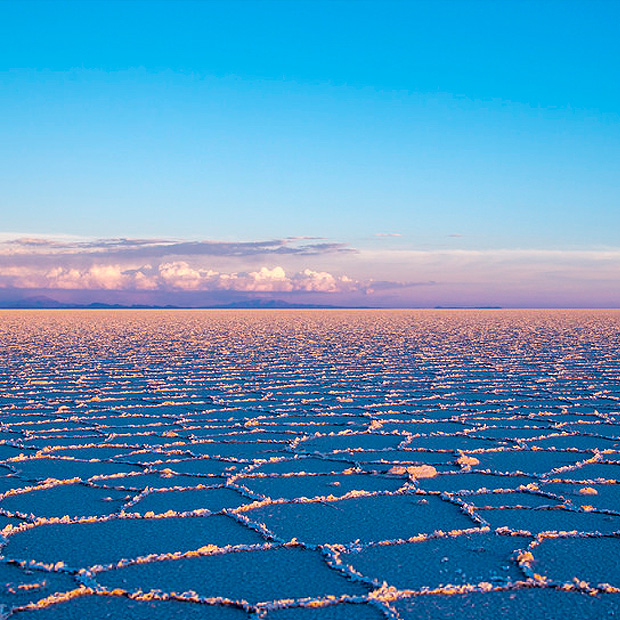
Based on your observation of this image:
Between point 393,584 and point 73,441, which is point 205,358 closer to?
point 73,441

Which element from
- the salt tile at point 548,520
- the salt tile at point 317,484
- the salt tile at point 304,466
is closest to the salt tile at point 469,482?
the salt tile at point 317,484

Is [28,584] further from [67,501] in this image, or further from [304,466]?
[304,466]

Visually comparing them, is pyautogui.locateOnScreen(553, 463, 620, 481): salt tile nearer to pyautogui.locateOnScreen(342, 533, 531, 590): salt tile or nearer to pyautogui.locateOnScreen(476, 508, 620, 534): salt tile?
pyautogui.locateOnScreen(476, 508, 620, 534): salt tile

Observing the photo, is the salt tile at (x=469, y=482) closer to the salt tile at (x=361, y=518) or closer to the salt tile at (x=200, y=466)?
the salt tile at (x=361, y=518)

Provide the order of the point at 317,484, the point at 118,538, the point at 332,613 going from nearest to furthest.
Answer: the point at 332,613 < the point at 118,538 < the point at 317,484

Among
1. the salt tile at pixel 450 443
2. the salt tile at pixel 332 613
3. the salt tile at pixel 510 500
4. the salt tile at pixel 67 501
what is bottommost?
Answer: the salt tile at pixel 332 613

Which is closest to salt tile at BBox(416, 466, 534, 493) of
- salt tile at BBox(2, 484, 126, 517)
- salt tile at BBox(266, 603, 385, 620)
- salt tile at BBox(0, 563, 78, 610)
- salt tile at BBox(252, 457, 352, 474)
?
salt tile at BBox(252, 457, 352, 474)

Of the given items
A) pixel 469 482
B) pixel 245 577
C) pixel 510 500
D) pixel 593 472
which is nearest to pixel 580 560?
pixel 510 500

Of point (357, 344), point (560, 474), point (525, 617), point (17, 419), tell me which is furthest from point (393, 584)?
point (357, 344)
